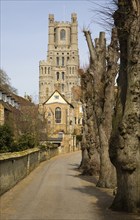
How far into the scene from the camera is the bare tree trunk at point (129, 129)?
11953 mm

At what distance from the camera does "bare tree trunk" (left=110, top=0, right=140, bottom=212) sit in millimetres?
11953

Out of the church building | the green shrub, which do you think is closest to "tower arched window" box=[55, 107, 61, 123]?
the church building

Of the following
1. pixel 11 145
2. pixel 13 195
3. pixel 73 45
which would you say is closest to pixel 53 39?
pixel 73 45

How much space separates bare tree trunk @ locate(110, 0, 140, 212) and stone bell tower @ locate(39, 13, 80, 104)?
144 meters

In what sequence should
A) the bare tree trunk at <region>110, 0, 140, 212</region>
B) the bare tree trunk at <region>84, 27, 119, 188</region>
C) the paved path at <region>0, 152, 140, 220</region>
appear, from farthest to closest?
1. the bare tree trunk at <region>84, 27, 119, 188</region>
2. the bare tree trunk at <region>110, 0, 140, 212</region>
3. the paved path at <region>0, 152, 140, 220</region>

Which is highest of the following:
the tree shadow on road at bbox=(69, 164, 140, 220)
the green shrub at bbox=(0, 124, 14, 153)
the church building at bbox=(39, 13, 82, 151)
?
the church building at bbox=(39, 13, 82, 151)

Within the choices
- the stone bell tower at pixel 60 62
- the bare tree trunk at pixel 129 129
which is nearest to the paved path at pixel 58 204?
the bare tree trunk at pixel 129 129

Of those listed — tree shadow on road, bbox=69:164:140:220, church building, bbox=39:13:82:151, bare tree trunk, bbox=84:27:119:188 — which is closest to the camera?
tree shadow on road, bbox=69:164:140:220

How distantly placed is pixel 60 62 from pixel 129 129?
161 meters

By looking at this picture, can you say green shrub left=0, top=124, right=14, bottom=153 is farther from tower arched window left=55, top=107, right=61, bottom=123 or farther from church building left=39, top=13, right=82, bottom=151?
church building left=39, top=13, right=82, bottom=151

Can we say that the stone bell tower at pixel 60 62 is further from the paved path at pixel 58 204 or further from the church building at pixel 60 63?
the paved path at pixel 58 204

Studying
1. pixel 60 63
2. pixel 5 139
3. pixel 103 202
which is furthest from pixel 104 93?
pixel 60 63

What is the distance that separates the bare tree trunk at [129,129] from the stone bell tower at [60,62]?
474 feet

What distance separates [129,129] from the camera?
1214 cm
